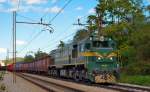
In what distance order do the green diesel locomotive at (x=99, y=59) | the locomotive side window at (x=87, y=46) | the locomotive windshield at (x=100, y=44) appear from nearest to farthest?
the green diesel locomotive at (x=99, y=59) → the locomotive windshield at (x=100, y=44) → the locomotive side window at (x=87, y=46)

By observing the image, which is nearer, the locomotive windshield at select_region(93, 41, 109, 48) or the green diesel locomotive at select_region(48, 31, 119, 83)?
the green diesel locomotive at select_region(48, 31, 119, 83)

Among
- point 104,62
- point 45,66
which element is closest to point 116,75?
point 104,62

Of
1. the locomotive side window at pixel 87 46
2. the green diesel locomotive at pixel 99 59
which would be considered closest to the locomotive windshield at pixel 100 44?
the green diesel locomotive at pixel 99 59

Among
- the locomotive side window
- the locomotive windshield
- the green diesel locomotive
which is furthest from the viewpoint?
the locomotive side window

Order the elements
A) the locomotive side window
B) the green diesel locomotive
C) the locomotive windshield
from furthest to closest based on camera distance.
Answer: the locomotive side window < the locomotive windshield < the green diesel locomotive

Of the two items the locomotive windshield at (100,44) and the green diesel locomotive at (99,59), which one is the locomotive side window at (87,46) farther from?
the locomotive windshield at (100,44)

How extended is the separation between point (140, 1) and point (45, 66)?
23864 mm

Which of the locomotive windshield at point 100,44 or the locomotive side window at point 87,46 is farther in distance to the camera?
the locomotive side window at point 87,46

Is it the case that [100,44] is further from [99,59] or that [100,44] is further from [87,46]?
[99,59]

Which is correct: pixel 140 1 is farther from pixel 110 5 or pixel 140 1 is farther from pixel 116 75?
pixel 116 75

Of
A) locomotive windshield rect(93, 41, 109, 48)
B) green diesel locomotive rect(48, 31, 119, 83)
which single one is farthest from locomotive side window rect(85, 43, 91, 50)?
locomotive windshield rect(93, 41, 109, 48)

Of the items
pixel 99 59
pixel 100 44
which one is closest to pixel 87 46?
pixel 100 44

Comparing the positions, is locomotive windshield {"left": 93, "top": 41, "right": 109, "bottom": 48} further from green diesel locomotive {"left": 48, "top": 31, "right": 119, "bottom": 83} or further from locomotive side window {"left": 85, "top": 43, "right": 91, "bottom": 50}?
locomotive side window {"left": 85, "top": 43, "right": 91, "bottom": 50}

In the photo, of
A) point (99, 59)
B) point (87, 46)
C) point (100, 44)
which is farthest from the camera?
point (87, 46)
